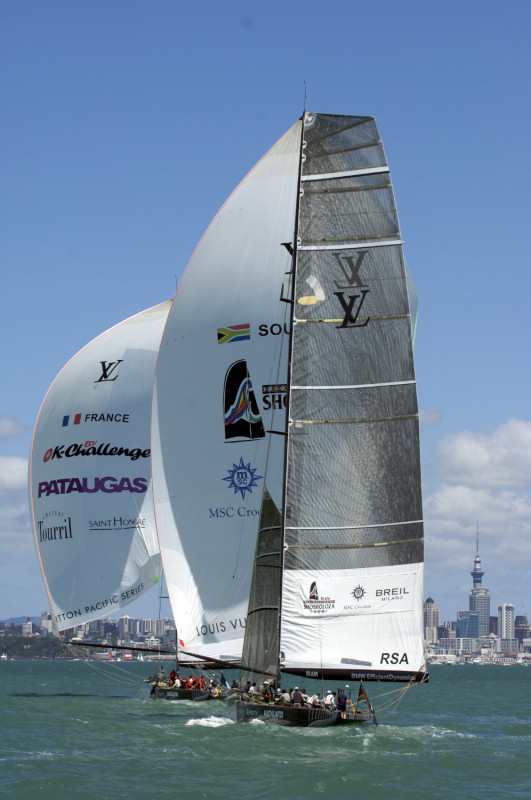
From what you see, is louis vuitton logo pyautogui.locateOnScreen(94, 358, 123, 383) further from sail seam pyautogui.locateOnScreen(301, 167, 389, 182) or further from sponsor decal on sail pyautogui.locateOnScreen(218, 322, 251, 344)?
sail seam pyautogui.locateOnScreen(301, 167, 389, 182)

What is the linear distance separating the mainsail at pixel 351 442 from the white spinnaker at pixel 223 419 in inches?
202

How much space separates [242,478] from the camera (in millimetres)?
33594

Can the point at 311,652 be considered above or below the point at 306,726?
above

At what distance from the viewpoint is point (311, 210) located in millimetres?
28688

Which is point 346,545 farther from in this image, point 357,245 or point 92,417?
point 92,417

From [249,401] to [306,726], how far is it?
383 inches

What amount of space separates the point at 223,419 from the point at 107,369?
11800 mm

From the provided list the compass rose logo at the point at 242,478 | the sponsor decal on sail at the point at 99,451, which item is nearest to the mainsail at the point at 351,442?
the compass rose logo at the point at 242,478

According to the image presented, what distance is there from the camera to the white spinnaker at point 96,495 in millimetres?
43156

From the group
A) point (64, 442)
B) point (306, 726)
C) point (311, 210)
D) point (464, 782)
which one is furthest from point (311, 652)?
point (64, 442)

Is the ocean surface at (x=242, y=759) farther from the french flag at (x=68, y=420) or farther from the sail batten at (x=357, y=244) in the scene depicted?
the sail batten at (x=357, y=244)

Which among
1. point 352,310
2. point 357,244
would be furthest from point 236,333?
point 357,244

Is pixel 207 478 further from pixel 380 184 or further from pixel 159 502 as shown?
pixel 380 184

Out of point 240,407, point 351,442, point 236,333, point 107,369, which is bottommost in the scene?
point 351,442
